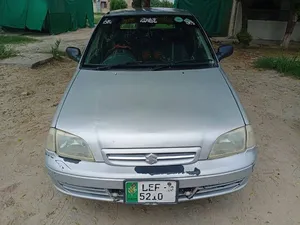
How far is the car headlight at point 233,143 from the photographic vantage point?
192 cm

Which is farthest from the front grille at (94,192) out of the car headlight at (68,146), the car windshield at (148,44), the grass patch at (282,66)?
the grass patch at (282,66)

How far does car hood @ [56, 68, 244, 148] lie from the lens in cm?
188

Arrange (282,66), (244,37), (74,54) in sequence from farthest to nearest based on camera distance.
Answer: (244,37)
(282,66)
(74,54)

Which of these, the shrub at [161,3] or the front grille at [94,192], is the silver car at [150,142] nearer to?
the front grille at [94,192]

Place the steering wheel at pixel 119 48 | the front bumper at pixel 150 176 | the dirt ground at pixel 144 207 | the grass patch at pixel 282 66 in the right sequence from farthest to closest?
the grass patch at pixel 282 66
the steering wheel at pixel 119 48
the dirt ground at pixel 144 207
the front bumper at pixel 150 176

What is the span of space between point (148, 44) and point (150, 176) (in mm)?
1775

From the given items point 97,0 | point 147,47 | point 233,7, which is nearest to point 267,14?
point 233,7

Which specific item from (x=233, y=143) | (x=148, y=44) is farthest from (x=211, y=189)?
(x=148, y=44)

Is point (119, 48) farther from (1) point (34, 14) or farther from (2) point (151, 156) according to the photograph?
(1) point (34, 14)

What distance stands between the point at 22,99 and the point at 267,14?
1034cm

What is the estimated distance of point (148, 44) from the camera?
126 inches

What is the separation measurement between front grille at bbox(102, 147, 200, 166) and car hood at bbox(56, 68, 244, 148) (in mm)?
36

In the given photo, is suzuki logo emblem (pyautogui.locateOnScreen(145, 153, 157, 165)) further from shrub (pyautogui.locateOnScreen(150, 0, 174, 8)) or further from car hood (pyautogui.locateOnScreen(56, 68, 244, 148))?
shrub (pyautogui.locateOnScreen(150, 0, 174, 8))

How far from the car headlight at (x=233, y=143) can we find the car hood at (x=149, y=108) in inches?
1.6
